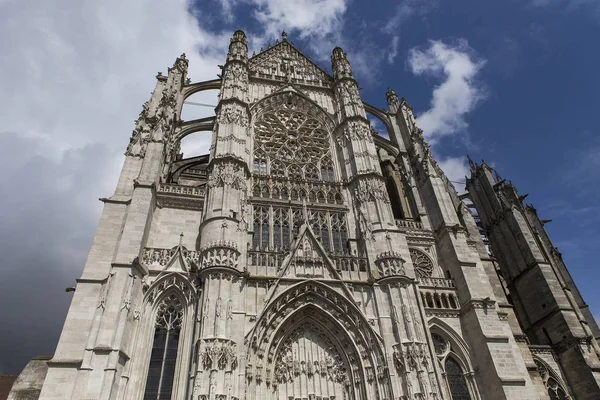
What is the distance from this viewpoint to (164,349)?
1328cm

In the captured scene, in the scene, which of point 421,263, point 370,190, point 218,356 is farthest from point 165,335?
point 421,263

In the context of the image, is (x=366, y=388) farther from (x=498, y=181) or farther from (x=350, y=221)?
(x=498, y=181)

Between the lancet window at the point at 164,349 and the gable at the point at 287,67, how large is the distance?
1549 cm

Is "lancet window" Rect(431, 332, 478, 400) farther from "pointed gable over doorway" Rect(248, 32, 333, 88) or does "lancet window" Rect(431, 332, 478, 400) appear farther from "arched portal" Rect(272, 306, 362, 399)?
"pointed gable over doorway" Rect(248, 32, 333, 88)

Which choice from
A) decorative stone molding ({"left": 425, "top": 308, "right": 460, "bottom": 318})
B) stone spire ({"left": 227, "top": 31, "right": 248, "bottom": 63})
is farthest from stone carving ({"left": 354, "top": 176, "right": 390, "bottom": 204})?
stone spire ({"left": 227, "top": 31, "right": 248, "bottom": 63})

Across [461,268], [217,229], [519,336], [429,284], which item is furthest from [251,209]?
[519,336]

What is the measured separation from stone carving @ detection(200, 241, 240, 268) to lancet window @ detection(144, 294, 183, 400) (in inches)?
74.7

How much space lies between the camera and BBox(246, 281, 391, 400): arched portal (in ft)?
43.5

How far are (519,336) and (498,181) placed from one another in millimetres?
14333

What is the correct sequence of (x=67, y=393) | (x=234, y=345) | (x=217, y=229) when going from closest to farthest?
1. (x=67, y=393)
2. (x=234, y=345)
3. (x=217, y=229)

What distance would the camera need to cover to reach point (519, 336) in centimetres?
1762

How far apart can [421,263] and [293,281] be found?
7234mm

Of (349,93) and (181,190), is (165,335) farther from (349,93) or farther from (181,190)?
(349,93)

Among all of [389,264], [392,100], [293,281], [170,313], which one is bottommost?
[170,313]
